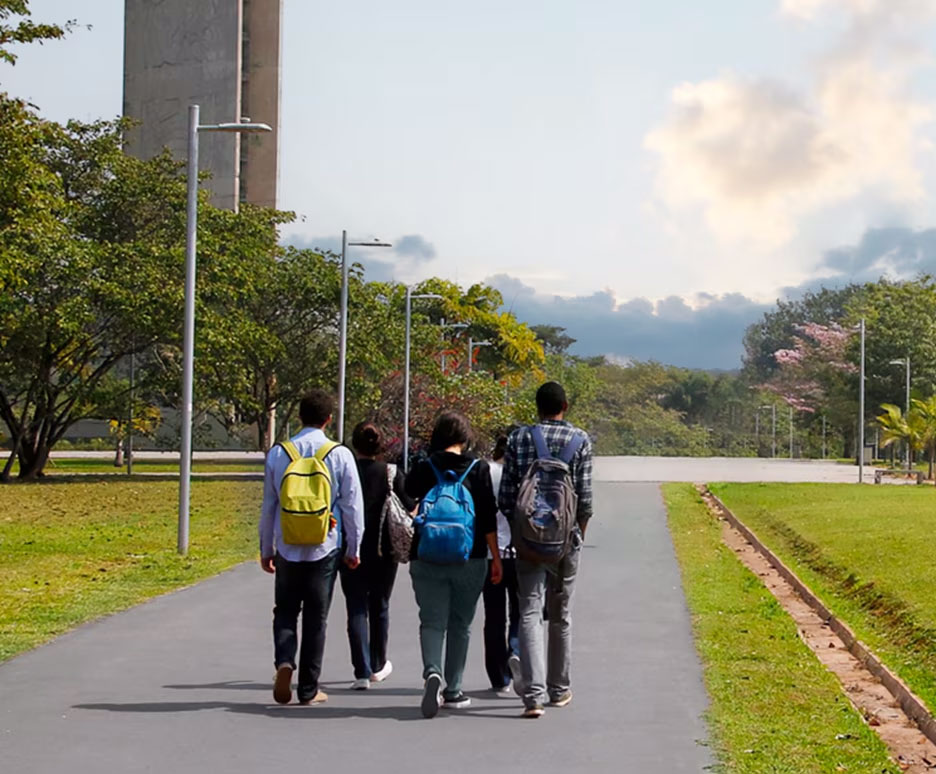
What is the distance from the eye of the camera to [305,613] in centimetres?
927

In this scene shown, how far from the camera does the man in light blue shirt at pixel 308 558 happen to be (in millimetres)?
9203

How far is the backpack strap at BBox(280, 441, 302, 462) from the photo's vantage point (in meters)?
9.20

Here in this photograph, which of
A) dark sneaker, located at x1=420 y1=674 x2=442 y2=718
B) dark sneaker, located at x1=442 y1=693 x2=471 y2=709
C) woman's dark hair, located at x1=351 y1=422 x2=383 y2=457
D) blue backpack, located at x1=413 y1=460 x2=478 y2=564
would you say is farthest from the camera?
woman's dark hair, located at x1=351 y1=422 x2=383 y2=457

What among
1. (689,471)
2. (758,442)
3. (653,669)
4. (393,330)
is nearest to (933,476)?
(689,471)

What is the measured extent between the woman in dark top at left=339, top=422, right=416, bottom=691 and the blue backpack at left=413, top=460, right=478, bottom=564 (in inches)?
35.5

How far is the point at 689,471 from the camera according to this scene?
2591 inches

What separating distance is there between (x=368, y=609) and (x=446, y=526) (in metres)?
1.50

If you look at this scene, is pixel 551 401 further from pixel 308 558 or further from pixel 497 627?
pixel 308 558

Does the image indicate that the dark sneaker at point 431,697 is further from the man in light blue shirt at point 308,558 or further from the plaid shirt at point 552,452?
the plaid shirt at point 552,452

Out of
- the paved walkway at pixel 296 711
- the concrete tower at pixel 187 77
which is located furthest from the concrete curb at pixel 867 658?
the concrete tower at pixel 187 77

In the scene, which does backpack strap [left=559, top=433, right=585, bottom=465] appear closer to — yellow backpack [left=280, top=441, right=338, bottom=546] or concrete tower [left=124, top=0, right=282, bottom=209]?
yellow backpack [left=280, top=441, right=338, bottom=546]

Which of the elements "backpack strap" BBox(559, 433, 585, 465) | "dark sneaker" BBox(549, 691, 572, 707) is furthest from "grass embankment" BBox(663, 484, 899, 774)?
"backpack strap" BBox(559, 433, 585, 465)

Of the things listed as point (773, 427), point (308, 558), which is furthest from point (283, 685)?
point (773, 427)

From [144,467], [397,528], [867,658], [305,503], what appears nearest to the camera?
[305,503]
